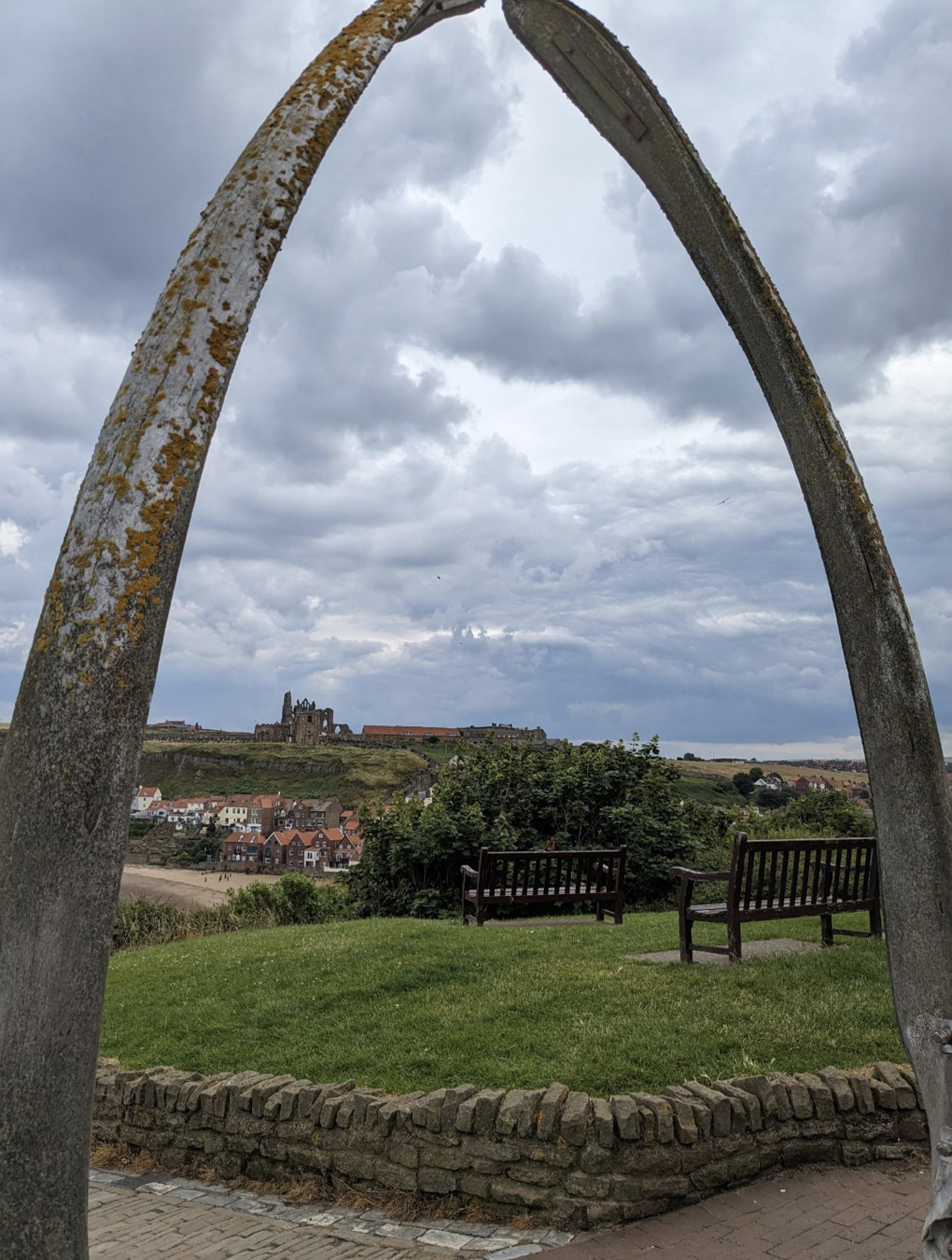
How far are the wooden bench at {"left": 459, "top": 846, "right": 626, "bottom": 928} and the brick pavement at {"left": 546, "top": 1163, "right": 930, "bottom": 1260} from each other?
5864 millimetres

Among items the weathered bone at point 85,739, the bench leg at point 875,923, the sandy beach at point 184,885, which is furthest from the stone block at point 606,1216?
the sandy beach at point 184,885

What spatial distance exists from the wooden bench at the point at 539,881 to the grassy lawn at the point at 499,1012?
1.00 m

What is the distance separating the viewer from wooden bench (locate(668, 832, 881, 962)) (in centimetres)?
762

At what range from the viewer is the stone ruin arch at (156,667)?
2.13m

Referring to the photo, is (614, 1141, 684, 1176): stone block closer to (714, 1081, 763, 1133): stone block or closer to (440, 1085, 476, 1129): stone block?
(714, 1081, 763, 1133): stone block

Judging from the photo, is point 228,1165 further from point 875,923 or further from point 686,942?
point 875,923

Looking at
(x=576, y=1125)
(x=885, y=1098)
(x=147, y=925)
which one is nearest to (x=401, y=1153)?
(x=576, y=1125)

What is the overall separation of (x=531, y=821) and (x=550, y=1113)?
11.0 m

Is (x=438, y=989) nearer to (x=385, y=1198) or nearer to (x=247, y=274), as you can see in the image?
(x=385, y=1198)

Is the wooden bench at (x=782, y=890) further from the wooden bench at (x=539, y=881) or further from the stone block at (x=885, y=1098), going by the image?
the stone block at (x=885, y=1098)

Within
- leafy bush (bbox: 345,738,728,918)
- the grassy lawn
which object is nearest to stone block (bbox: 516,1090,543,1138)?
the grassy lawn

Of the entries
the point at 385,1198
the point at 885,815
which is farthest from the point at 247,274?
the point at 385,1198

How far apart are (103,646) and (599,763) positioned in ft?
45.2

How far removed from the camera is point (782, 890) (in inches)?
310
